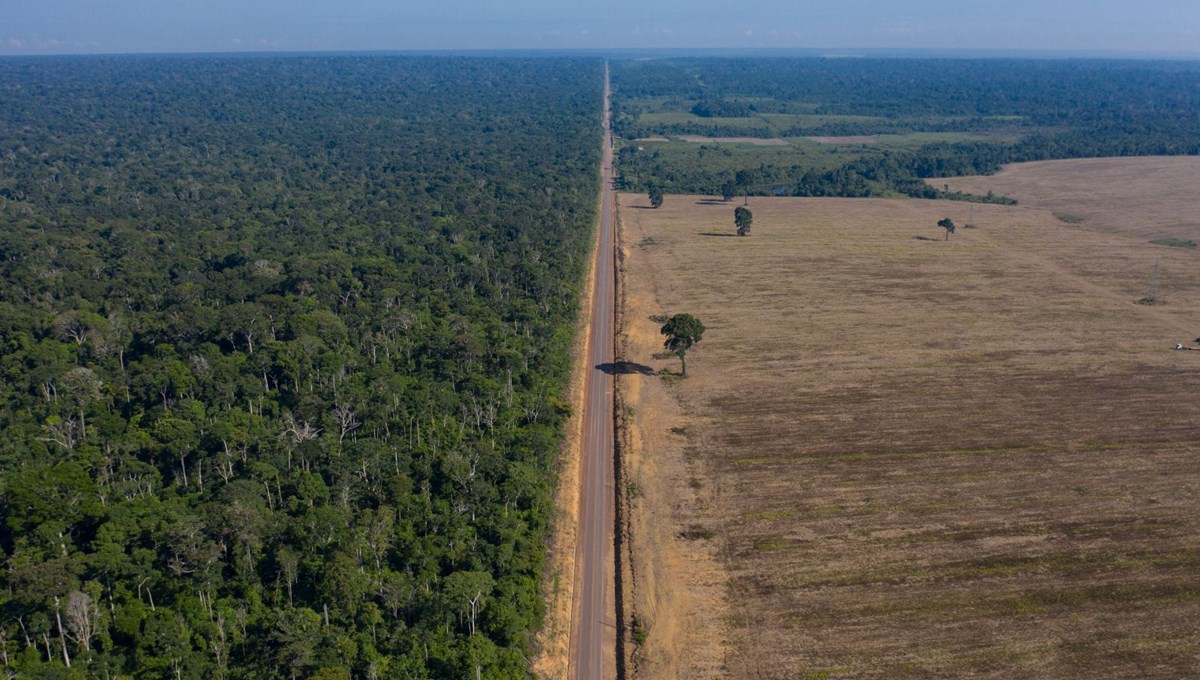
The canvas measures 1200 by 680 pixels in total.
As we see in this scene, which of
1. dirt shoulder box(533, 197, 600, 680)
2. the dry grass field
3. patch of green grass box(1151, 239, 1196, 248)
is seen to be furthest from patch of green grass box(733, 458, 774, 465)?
patch of green grass box(1151, 239, 1196, 248)

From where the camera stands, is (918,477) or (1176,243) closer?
(918,477)

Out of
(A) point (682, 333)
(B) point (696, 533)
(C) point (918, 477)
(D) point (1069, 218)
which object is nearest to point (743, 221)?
(D) point (1069, 218)

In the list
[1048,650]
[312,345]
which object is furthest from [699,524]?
[312,345]

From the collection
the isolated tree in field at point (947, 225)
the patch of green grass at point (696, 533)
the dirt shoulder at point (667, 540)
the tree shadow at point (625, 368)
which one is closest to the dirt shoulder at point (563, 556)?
the tree shadow at point (625, 368)

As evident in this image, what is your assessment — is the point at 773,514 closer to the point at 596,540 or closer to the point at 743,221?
the point at 596,540

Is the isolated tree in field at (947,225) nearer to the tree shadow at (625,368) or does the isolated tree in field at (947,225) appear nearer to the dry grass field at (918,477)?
the dry grass field at (918,477)

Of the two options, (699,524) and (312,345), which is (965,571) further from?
(312,345)

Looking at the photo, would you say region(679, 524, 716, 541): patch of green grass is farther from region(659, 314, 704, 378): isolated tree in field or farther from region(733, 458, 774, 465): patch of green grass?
region(659, 314, 704, 378): isolated tree in field

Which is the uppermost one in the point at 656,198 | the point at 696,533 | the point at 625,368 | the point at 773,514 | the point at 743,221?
the point at 656,198
